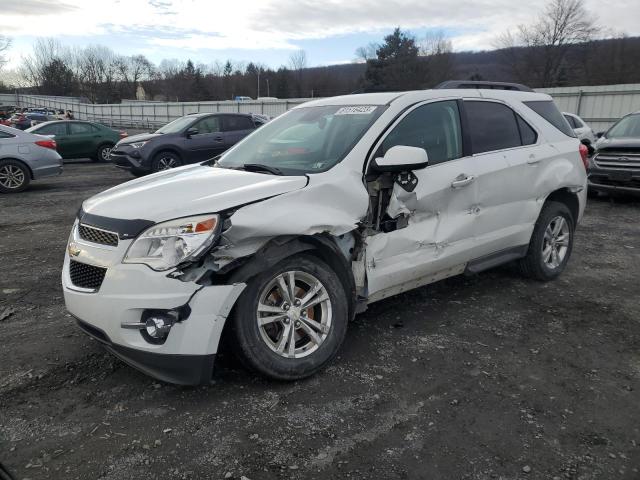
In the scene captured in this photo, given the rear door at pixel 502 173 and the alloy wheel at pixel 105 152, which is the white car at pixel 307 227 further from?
the alloy wheel at pixel 105 152

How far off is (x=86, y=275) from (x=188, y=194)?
764mm

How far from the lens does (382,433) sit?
2.67 metres

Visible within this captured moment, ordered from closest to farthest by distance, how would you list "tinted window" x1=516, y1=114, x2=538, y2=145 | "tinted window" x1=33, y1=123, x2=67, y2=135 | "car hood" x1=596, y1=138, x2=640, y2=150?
"tinted window" x1=516, y1=114, x2=538, y2=145
"car hood" x1=596, y1=138, x2=640, y2=150
"tinted window" x1=33, y1=123, x2=67, y2=135

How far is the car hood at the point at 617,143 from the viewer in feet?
29.5

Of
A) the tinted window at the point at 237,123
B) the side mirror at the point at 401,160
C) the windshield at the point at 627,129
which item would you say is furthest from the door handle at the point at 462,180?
the tinted window at the point at 237,123

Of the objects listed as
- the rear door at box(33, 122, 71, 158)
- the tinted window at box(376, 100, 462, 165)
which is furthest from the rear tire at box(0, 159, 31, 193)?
the tinted window at box(376, 100, 462, 165)

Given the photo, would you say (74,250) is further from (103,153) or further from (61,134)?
(103,153)

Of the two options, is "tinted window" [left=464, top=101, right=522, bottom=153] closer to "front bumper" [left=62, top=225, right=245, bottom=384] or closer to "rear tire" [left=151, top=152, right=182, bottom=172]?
"front bumper" [left=62, top=225, right=245, bottom=384]

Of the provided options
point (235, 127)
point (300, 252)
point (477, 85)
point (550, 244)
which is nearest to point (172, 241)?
point (300, 252)

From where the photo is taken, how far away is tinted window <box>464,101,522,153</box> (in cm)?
422

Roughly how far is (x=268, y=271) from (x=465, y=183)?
1.89 metres

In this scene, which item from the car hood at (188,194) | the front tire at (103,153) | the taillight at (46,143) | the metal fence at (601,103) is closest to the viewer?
the car hood at (188,194)

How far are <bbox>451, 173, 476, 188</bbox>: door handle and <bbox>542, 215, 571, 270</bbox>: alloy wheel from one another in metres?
1.40

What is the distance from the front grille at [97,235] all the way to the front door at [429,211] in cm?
163
